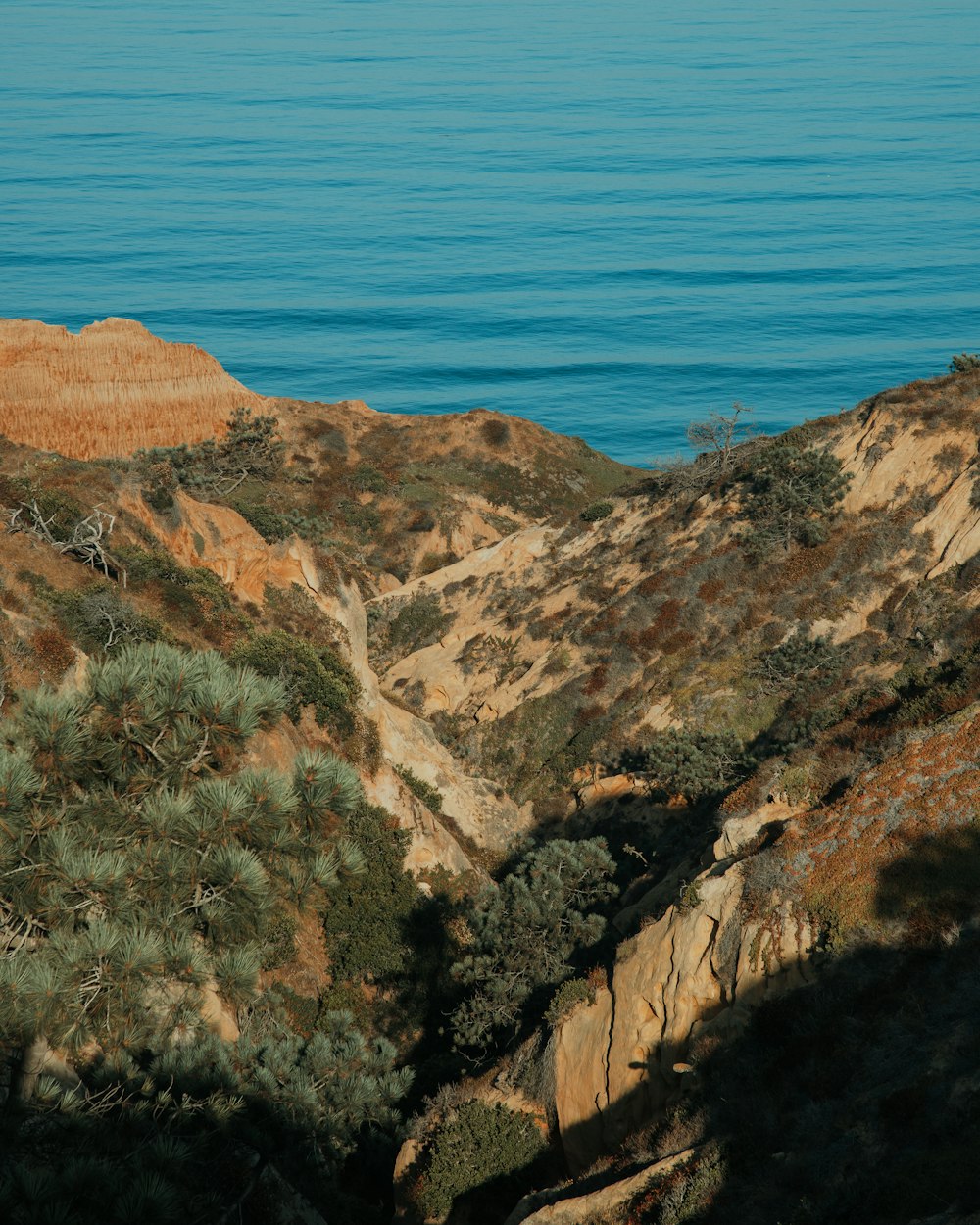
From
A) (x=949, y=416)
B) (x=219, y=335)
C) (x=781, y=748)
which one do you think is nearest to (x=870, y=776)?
(x=781, y=748)

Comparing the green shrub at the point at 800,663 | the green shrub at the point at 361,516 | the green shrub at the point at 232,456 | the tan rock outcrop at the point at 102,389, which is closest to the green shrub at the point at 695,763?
the green shrub at the point at 800,663

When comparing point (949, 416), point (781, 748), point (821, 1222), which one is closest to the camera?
point (821, 1222)

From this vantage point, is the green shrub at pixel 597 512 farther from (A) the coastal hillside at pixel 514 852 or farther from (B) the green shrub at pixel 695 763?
(B) the green shrub at pixel 695 763

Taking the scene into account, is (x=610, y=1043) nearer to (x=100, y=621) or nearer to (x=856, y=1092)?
(x=856, y=1092)

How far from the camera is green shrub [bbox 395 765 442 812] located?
33875mm

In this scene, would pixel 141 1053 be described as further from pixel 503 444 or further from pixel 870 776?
pixel 503 444

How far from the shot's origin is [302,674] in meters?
30.9

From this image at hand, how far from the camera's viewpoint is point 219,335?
478ft

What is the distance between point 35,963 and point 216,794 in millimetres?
2866

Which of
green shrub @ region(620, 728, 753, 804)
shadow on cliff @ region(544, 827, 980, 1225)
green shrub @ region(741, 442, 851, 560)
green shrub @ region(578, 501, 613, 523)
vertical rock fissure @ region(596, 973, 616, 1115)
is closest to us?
shadow on cliff @ region(544, 827, 980, 1225)

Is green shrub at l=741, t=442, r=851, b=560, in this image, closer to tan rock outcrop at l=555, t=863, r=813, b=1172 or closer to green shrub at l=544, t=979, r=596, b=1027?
tan rock outcrop at l=555, t=863, r=813, b=1172

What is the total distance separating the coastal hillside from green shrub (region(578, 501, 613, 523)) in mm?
238

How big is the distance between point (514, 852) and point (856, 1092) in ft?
65.8

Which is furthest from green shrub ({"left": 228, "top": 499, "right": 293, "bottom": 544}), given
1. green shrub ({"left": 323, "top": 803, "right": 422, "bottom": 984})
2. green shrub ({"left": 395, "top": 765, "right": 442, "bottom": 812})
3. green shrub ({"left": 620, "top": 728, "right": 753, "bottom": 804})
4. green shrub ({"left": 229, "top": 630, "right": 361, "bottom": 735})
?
green shrub ({"left": 620, "top": 728, "right": 753, "bottom": 804})
